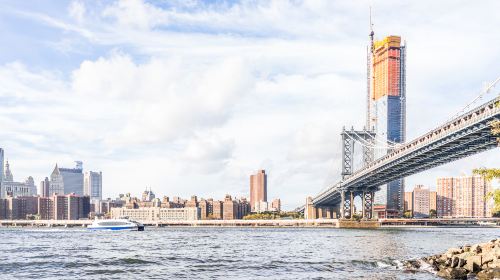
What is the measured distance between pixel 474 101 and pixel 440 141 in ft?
37.6

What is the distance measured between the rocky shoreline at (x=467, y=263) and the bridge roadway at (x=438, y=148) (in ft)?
44.6

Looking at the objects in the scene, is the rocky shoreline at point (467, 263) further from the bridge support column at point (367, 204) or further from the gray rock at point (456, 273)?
the bridge support column at point (367, 204)

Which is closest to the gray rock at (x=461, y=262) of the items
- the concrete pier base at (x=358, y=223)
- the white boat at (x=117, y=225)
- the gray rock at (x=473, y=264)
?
the gray rock at (x=473, y=264)

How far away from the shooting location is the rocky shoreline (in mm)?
38625

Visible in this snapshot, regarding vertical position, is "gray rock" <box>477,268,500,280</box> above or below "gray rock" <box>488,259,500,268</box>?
below

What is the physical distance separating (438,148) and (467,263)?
56.7m

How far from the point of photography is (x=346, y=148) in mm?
175500

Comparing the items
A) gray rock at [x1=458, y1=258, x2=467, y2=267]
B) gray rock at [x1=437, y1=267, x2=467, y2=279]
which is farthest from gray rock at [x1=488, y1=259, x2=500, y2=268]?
gray rock at [x1=458, y1=258, x2=467, y2=267]

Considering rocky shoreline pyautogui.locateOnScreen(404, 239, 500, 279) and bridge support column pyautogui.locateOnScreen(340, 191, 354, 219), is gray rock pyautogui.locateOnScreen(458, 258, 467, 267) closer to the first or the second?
rocky shoreline pyautogui.locateOnScreen(404, 239, 500, 279)

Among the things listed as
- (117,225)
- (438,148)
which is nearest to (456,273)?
(438,148)

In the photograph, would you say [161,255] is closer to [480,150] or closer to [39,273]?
[39,273]

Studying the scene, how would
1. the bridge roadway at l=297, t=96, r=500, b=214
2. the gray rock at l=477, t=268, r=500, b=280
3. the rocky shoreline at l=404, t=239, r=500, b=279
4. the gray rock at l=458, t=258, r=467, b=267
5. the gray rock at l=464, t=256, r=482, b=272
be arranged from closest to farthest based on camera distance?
the gray rock at l=477, t=268, r=500, b=280
the rocky shoreline at l=404, t=239, r=500, b=279
the gray rock at l=464, t=256, r=482, b=272
the gray rock at l=458, t=258, r=467, b=267
the bridge roadway at l=297, t=96, r=500, b=214

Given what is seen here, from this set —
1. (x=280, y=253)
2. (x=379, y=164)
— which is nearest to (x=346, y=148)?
(x=379, y=164)

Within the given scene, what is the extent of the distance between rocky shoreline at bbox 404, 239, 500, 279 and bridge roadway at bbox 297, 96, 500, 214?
1358 cm
